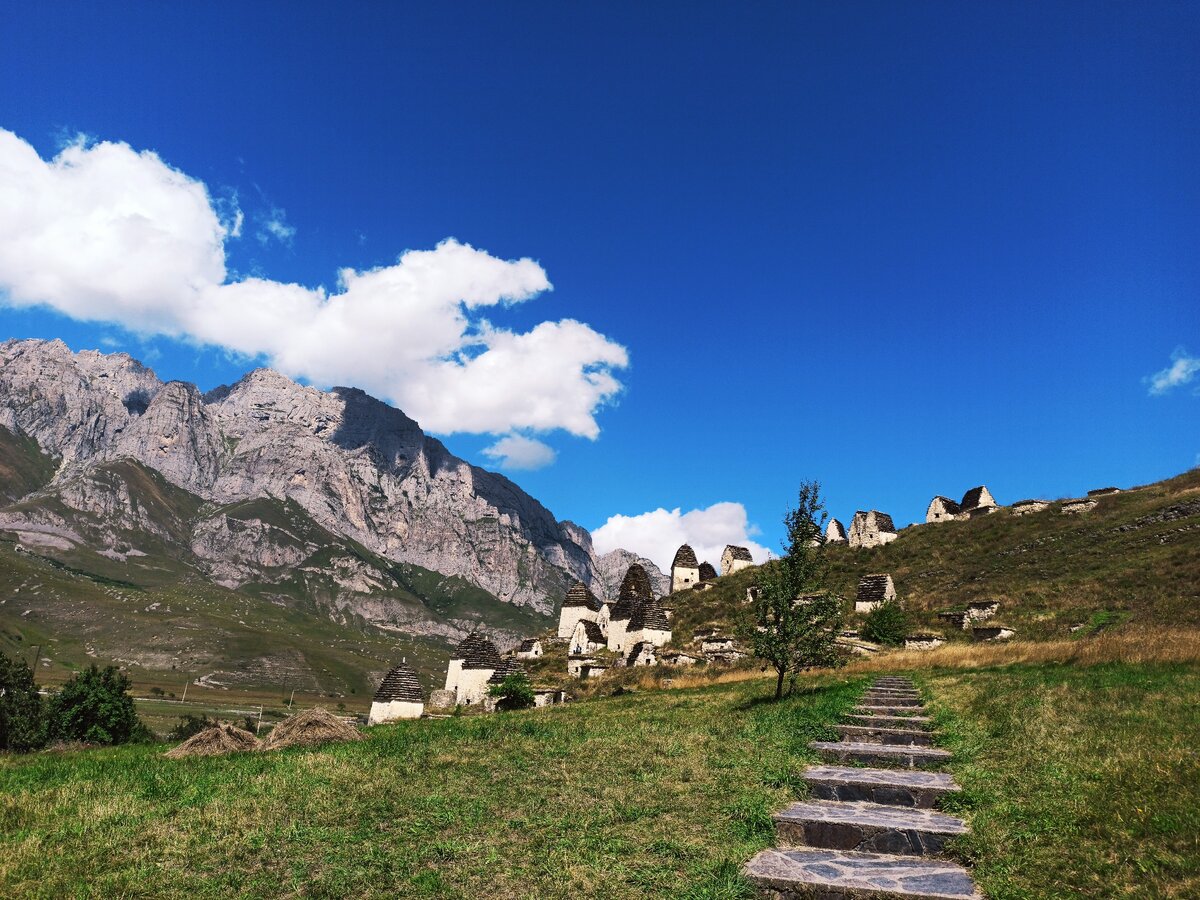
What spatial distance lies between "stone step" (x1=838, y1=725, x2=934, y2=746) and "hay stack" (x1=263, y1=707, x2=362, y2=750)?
11.5 meters

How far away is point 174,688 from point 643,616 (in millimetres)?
177016

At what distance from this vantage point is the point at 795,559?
878 inches

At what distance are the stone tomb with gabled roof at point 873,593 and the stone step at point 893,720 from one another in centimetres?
3824

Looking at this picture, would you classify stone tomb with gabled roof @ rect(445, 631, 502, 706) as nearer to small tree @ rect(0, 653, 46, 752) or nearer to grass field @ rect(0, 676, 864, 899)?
grass field @ rect(0, 676, 864, 899)

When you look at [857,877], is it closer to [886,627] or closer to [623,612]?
[886,627]

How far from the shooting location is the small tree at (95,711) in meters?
48.3

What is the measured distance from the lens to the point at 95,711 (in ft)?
160

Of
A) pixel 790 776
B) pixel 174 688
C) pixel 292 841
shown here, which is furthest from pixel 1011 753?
pixel 174 688

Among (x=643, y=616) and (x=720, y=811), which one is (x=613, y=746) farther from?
(x=643, y=616)

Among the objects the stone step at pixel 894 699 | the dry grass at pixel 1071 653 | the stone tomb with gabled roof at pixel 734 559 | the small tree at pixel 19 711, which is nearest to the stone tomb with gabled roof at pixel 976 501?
the stone tomb with gabled roof at pixel 734 559

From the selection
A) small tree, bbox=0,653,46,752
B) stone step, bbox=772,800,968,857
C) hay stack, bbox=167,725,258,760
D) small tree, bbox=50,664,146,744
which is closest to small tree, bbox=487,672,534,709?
hay stack, bbox=167,725,258,760

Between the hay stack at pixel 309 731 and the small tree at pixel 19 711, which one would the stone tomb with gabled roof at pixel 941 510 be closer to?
the hay stack at pixel 309 731

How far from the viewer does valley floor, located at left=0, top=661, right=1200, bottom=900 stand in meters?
6.31

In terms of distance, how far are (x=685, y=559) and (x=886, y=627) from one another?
50.6 meters
